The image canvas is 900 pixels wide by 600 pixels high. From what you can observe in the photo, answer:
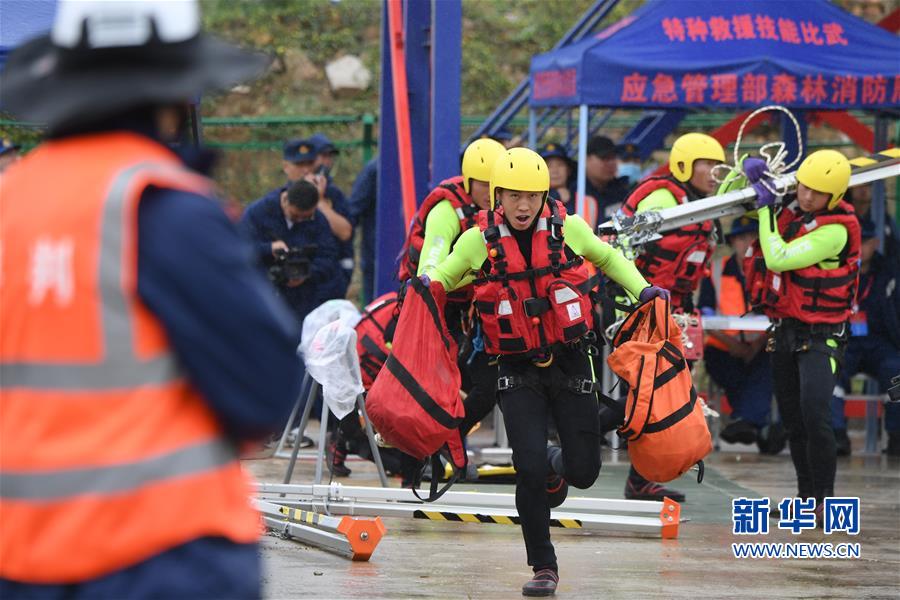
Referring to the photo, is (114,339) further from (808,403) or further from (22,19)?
(808,403)

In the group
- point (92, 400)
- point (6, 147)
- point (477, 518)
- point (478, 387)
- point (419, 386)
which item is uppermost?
point (92, 400)

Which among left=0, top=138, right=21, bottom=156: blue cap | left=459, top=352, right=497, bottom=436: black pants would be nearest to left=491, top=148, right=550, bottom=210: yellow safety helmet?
left=459, top=352, right=497, bottom=436: black pants

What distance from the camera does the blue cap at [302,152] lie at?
11.4 metres

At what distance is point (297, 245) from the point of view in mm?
10805

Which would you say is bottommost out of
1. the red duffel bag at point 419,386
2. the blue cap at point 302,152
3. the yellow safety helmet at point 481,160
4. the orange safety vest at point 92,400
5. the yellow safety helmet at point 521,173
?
the red duffel bag at point 419,386

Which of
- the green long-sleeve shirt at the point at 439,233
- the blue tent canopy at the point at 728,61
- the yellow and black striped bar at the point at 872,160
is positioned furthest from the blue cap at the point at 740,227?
the green long-sleeve shirt at the point at 439,233

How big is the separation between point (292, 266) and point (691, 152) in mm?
3180

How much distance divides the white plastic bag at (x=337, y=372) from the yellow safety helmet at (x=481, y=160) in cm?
121

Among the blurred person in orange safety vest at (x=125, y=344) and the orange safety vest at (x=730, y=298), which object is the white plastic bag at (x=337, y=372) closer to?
the orange safety vest at (x=730, y=298)

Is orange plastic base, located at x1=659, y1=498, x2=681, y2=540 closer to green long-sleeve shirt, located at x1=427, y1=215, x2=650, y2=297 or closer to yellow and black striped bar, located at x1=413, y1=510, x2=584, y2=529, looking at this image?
yellow and black striped bar, located at x1=413, y1=510, x2=584, y2=529

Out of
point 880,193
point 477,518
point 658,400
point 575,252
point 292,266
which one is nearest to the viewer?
point 575,252

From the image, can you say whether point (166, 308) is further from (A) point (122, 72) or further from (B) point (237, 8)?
(B) point (237, 8)

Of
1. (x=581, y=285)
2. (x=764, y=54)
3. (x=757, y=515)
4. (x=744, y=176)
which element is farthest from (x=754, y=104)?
(x=581, y=285)

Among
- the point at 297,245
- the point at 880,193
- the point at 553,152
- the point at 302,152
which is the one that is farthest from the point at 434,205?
the point at 880,193
